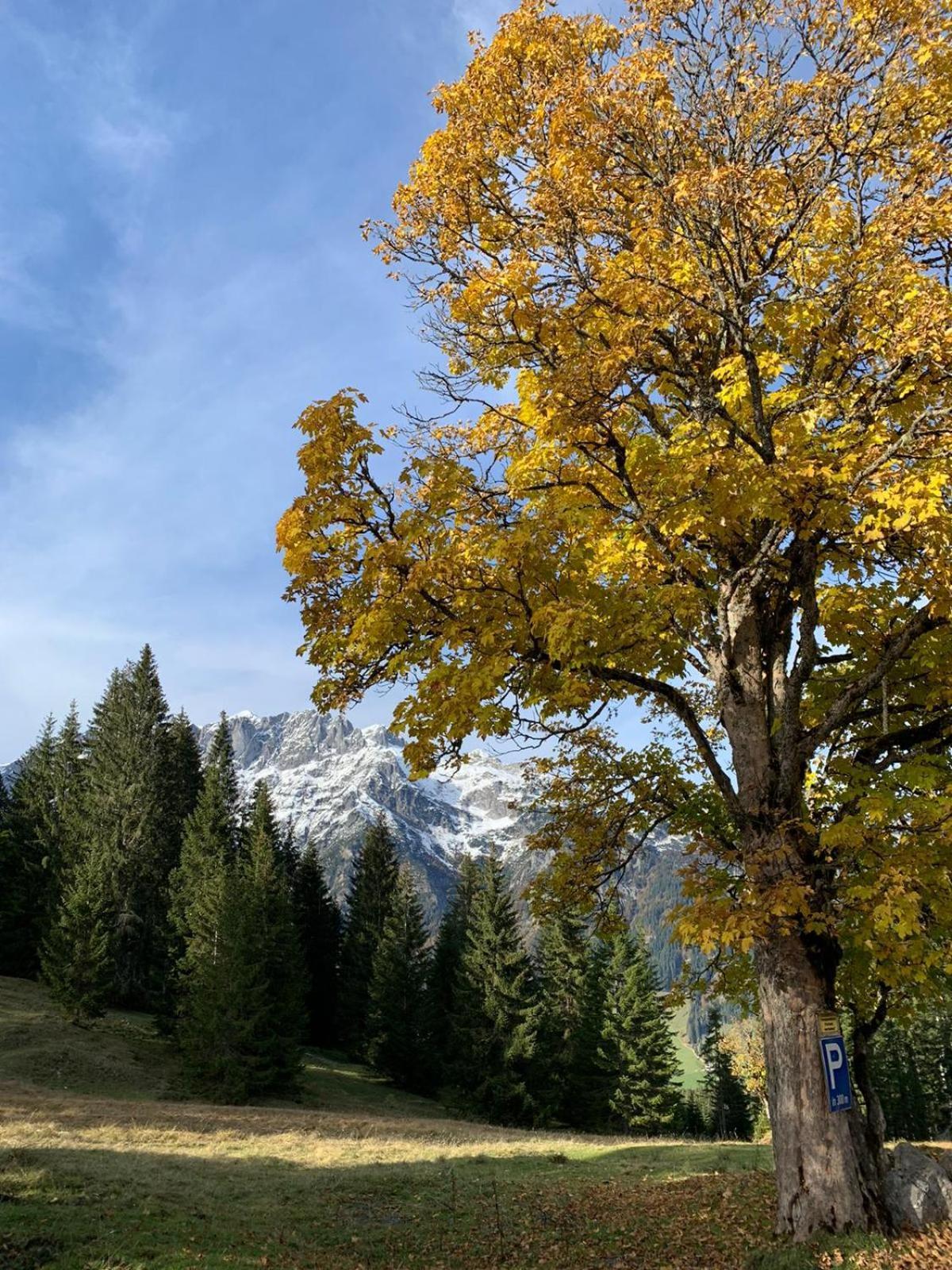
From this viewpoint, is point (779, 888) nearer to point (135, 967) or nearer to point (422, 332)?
point (422, 332)

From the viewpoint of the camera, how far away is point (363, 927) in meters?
51.5

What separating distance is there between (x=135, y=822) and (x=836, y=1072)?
50.0m

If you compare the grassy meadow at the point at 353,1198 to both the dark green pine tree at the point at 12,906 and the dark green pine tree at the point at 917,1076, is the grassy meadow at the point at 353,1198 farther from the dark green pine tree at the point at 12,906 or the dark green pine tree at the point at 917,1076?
the dark green pine tree at the point at 917,1076

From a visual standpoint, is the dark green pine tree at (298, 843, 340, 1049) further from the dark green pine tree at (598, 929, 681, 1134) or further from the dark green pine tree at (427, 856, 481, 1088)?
the dark green pine tree at (598, 929, 681, 1134)

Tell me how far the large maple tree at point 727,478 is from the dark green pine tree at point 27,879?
43.9 meters

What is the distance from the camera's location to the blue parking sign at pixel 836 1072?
7395 mm

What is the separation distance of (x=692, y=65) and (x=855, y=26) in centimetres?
158

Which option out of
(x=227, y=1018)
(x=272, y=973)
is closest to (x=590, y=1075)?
(x=272, y=973)

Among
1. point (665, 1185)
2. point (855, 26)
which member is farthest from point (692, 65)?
point (665, 1185)

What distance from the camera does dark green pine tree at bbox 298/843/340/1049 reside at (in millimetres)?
52938

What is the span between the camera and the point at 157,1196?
12.5 m

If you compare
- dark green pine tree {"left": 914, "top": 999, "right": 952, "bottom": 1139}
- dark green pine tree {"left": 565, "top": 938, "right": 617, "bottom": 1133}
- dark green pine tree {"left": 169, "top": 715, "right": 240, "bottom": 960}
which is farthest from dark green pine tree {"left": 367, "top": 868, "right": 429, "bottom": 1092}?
dark green pine tree {"left": 914, "top": 999, "right": 952, "bottom": 1139}

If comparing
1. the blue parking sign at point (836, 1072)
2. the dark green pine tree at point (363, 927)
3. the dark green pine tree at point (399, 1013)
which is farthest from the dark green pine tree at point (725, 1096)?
the blue parking sign at point (836, 1072)

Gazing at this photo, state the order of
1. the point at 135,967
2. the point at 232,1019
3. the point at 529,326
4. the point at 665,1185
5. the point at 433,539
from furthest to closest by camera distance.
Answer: the point at 135,967, the point at 232,1019, the point at 665,1185, the point at 529,326, the point at 433,539
